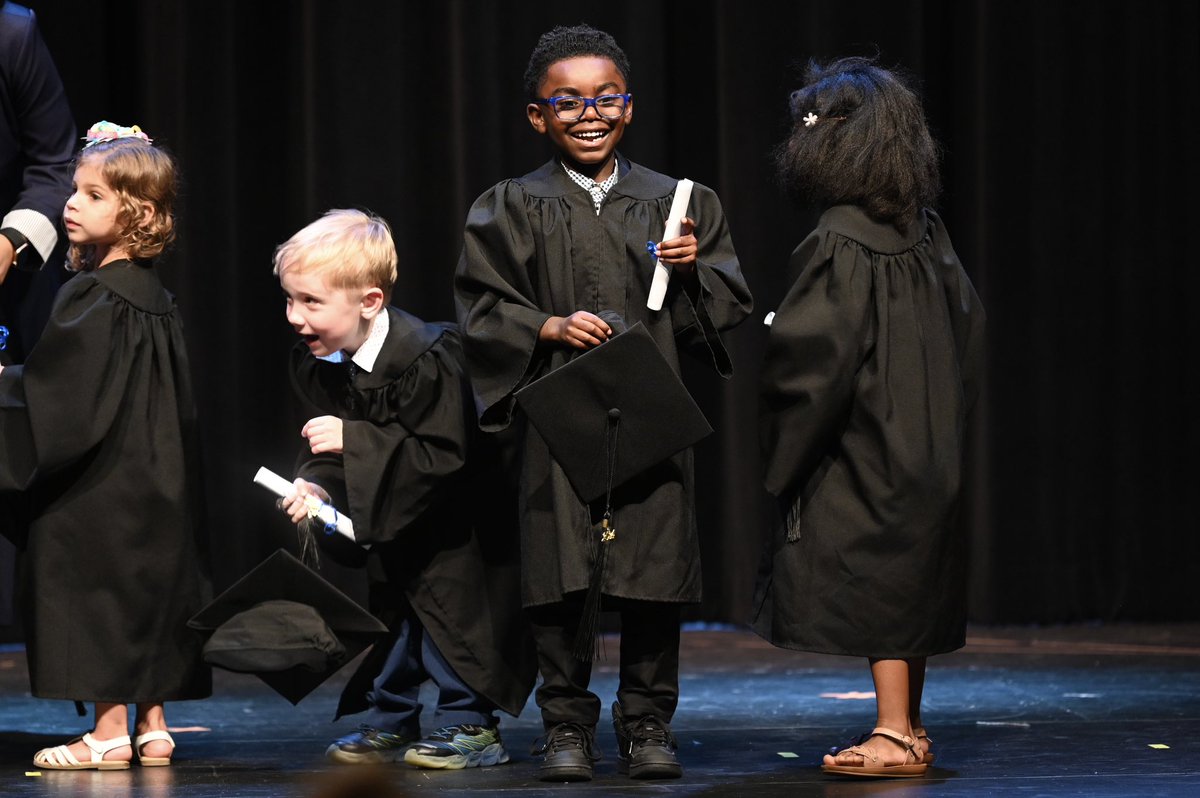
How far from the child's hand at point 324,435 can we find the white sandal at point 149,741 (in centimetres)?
72

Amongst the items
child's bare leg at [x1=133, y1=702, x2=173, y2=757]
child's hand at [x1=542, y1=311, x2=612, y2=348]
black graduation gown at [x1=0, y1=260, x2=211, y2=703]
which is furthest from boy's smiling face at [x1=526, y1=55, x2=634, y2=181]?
child's bare leg at [x1=133, y1=702, x2=173, y2=757]

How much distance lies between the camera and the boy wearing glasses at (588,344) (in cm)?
325

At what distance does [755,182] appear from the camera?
568cm

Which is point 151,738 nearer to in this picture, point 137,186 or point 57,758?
point 57,758

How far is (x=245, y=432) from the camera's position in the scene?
5.50 metres

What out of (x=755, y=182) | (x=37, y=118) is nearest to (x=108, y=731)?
(x=37, y=118)

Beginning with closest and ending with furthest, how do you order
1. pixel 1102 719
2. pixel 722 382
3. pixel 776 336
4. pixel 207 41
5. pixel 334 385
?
1. pixel 776 336
2. pixel 334 385
3. pixel 1102 719
4. pixel 207 41
5. pixel 722 382

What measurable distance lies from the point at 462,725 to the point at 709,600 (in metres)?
2.40

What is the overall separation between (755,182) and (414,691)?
274cm

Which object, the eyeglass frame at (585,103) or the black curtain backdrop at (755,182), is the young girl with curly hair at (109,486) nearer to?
the eyeglass frame at (585,103)

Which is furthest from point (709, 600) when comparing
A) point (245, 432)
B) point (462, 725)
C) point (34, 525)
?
point (34, 525)

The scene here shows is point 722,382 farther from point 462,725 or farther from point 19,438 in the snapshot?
point 19,438

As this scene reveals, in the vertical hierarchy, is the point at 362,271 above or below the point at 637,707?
above

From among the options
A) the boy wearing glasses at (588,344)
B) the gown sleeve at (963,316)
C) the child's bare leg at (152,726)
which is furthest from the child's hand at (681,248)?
the child's bare leg at (152,726)
